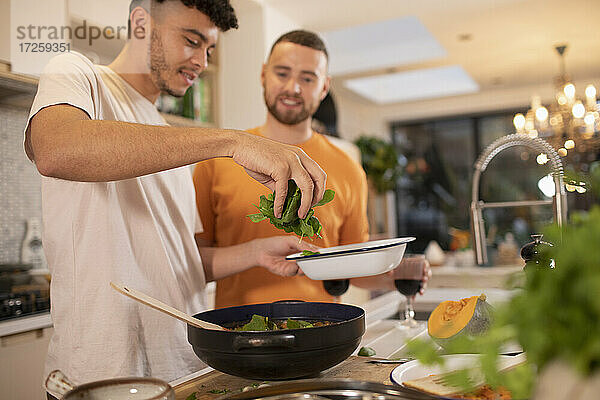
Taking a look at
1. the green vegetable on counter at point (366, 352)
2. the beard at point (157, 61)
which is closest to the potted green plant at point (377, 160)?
the beard at point (157, 61)

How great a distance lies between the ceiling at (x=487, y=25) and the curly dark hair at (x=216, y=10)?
96.6 inches

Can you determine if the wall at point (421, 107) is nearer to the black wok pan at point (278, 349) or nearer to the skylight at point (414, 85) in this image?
the skylight at point (414, 85)

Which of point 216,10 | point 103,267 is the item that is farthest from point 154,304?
point 216,10

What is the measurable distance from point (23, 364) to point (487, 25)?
3.82m

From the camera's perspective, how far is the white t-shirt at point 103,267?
1124mm

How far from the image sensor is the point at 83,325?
113cm

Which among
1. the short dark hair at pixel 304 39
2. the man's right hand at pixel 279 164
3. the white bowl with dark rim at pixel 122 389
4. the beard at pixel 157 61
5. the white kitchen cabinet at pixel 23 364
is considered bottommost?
the white kitchen cabinet at pixel 23 364

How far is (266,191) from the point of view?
171 cm

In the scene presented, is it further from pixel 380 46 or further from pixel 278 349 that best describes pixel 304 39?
pixel 380 46

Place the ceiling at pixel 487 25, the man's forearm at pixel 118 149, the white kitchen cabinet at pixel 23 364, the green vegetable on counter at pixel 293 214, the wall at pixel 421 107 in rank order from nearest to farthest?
the man's forearm at pixel 118 149 < the green vegetable on counter at pixel 293 214 < the white kitchen cabinet at pixel 23 364 < the ceiling at pixel 487 25 < the wall at pixel 421 107

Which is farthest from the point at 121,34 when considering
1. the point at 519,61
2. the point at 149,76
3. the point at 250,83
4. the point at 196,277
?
the point at 519,61

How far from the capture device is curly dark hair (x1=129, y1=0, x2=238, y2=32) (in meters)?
1.33

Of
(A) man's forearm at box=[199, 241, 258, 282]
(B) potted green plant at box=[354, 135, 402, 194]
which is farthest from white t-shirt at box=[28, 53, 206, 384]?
(B) potted green plant at box=[354, 135, 402, 194]

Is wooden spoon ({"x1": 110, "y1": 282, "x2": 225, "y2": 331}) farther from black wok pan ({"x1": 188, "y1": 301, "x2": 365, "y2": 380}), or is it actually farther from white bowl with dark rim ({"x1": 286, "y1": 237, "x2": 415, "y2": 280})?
white bowl with dark rim ({"x1": 286, "y1": 237, "x2": 415, "y2": 280})
